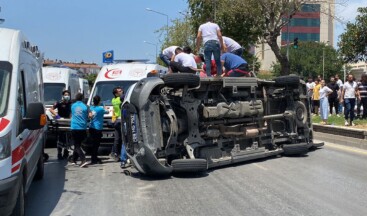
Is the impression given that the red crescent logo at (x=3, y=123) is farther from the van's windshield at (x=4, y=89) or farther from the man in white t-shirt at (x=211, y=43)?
the man in white t-shirt at (x=211, y=43)

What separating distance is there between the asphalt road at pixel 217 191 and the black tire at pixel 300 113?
1.19m

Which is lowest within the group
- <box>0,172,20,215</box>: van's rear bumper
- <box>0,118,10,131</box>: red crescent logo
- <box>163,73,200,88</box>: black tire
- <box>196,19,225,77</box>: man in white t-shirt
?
<box>0,172,20,215</box>: van's rear bumper

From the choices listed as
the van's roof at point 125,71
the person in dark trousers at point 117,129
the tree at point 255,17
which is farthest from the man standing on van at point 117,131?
the tree at point 255,17

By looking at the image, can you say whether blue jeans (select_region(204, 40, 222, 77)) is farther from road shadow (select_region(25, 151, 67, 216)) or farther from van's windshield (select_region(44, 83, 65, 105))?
van's windshield (select_region(44, 83, 65, 105))

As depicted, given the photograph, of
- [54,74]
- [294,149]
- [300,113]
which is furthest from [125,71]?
[294,149]

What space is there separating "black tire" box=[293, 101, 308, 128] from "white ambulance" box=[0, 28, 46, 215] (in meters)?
6.48

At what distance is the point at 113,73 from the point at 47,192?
7371 millimetres

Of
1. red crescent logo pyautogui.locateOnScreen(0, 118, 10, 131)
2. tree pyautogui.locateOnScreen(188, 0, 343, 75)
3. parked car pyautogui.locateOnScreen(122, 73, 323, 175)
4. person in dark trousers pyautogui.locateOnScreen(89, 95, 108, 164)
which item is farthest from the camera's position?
tree pyautogui.locateOnScreen(188, 0, 343, 75)

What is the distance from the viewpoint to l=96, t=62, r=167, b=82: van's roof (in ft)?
49.5

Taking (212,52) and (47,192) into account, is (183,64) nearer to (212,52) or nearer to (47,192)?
(212,52)

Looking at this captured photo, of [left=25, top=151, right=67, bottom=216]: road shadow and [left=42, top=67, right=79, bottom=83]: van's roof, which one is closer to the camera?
[left=25, top=151, right=67, bottom=216]: road shadow

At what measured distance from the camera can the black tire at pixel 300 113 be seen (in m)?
11.8

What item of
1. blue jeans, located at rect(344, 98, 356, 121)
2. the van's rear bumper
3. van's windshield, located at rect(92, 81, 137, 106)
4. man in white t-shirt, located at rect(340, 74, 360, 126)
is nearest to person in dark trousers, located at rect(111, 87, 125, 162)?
van's windshield, located at rect(92, 81, 137, 106)

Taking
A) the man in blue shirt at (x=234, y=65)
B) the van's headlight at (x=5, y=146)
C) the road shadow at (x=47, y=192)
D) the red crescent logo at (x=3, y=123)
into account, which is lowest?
the road shadow at (x=47, y=192)
